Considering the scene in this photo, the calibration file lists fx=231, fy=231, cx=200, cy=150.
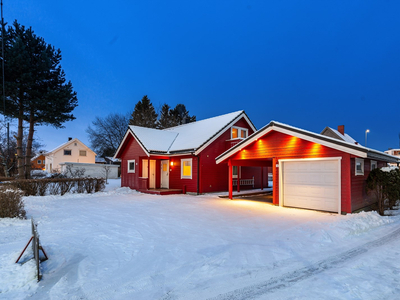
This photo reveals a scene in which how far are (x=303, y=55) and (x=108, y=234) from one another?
121700 millimetres

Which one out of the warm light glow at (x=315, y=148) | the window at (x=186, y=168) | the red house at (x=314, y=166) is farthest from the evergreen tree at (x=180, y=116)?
the warm light glow at (x=315, y=148)

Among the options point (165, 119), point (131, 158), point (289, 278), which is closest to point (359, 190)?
point (289, 278)

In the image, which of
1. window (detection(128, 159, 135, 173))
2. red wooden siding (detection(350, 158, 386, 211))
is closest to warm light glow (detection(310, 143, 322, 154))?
red wooden siding (detection(350, 158, 386, 211))

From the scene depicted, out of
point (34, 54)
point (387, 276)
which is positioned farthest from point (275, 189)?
point (34, 54)

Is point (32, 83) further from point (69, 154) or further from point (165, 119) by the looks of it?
point (165, 119)

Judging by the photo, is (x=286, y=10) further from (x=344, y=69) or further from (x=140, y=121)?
(x=140, y=121)

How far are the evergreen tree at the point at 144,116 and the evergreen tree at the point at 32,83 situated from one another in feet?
78.0

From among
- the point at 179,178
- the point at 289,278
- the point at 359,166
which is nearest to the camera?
the point at 289,278

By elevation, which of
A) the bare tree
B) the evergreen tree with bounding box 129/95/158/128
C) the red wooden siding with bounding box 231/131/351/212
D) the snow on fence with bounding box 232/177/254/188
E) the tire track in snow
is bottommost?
the tire track in snow

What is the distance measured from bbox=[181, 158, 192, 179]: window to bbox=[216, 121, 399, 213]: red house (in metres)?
5.00

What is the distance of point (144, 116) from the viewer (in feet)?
145

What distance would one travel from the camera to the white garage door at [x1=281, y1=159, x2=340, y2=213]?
928cm

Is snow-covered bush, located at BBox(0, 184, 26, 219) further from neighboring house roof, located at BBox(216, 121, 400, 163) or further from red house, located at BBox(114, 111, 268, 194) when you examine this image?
neighboring house roof, located at BBox(216, 121, 400, 163)

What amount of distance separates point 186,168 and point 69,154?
32026 mm
